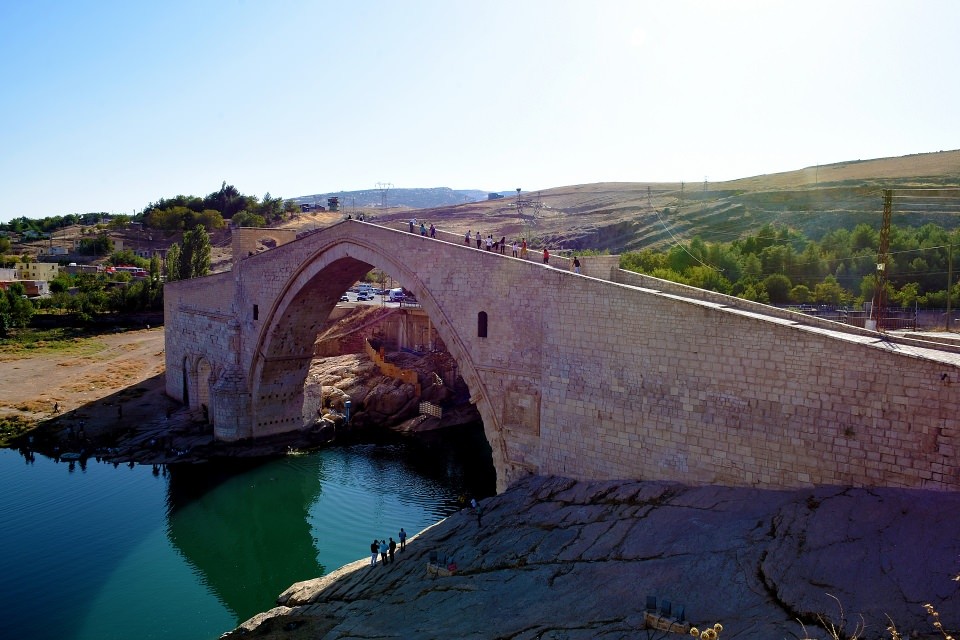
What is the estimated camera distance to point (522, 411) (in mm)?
12992

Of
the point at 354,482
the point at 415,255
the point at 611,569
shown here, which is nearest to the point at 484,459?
the point at 354,482

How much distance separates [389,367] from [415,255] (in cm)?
1202

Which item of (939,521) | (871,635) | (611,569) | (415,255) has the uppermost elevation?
(415,255)

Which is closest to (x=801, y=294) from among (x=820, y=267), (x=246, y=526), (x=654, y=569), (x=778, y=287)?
(x=778, y=287)

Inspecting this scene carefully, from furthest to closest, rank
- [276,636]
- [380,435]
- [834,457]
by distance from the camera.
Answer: [380,435] < [276,636] < [834,457]

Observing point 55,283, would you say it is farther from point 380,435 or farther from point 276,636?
point 276,636

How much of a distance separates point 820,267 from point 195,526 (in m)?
21.9

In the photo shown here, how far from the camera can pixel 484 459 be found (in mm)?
22172

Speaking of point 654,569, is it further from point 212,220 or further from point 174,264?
point 212,220

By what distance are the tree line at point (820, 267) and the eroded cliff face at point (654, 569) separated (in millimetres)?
13069

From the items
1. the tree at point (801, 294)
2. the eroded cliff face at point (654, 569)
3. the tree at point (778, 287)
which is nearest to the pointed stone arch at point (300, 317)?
the eroded cliff face at point (654, 569)

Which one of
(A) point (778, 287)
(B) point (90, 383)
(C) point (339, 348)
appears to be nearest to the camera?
(A) point (778, 287)

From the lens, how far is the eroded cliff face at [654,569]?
695 cm

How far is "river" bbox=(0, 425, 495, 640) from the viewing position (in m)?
13.4
